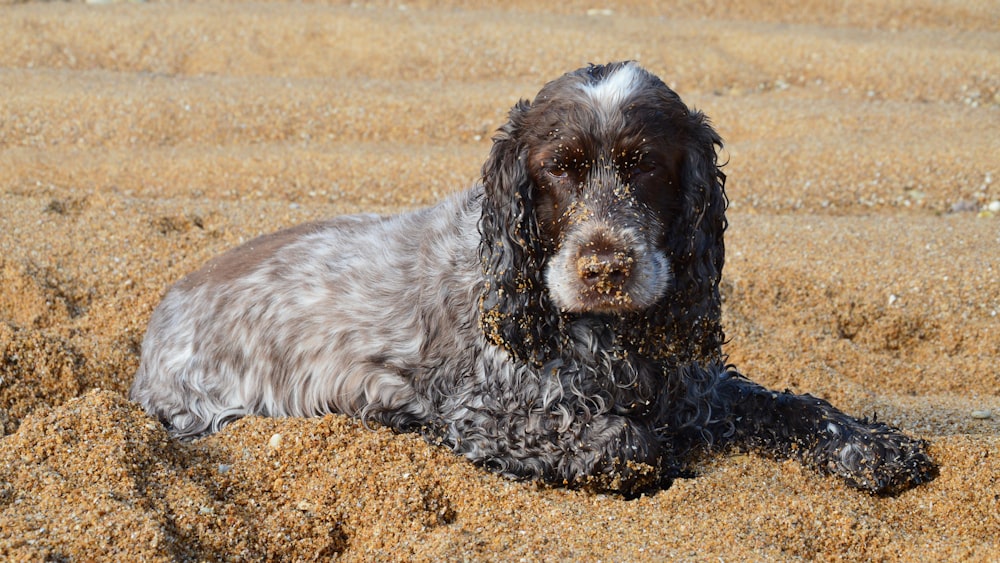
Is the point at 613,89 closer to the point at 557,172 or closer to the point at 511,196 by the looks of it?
the point at 557,172

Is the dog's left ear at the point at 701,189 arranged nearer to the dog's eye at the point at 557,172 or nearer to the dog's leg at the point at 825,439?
the dog's eye at the point at 557,172

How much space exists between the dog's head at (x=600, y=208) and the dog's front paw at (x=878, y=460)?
0.87m

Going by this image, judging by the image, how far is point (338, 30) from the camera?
13180 millimetres

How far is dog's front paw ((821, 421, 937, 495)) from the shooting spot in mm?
4656

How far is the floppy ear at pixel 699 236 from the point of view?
14.6 feet

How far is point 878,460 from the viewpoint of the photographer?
4.67m

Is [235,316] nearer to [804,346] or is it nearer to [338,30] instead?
[804,346]

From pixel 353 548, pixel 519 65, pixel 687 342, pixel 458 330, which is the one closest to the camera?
pixel 353 548

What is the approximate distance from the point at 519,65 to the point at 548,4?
2844mm

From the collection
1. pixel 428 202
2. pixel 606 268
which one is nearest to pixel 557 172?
pixel 606 268

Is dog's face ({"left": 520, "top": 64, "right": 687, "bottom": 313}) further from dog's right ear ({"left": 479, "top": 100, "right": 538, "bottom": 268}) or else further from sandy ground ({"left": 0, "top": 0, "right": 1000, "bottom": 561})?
sandy ground ({"left": 0, "top": 0, "right": 1000, "bottom": 561})

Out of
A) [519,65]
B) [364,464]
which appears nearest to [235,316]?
[364,464]

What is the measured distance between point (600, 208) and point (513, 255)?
0.51 metres

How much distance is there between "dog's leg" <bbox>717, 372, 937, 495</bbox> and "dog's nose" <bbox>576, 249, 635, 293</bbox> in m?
1.36
